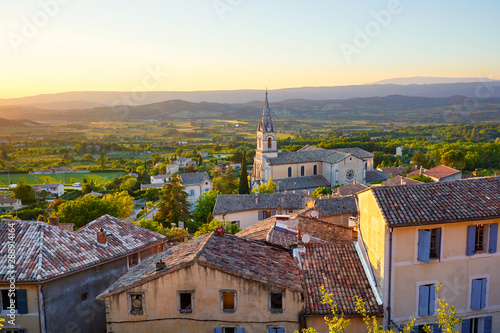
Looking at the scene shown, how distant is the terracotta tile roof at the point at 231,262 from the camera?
1283cm

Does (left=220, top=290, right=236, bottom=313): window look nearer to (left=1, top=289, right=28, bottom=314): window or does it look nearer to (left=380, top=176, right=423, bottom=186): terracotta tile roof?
(left=1, top=289, right=28, bottom=314): window

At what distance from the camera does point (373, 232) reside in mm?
14773

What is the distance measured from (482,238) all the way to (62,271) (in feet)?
54.9

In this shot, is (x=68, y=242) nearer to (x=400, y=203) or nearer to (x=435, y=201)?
(x=400, y=203)

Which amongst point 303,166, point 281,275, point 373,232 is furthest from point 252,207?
point 303,166

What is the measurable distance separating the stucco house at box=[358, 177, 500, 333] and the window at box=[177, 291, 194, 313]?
685cm

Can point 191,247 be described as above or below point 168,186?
above

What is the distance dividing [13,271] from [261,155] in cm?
5954

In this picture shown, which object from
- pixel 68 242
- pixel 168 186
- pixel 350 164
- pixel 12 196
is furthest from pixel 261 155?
pixel 68 242

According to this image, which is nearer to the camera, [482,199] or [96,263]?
[482,199]

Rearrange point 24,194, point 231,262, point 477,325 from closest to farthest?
point 231,262 → point 477,325 → point 24,194

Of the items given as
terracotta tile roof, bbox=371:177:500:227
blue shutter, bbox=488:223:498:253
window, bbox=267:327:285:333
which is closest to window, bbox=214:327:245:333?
window, bbox=267:327:285:333

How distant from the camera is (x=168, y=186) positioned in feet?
175

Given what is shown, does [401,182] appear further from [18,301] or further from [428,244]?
[18,301]
